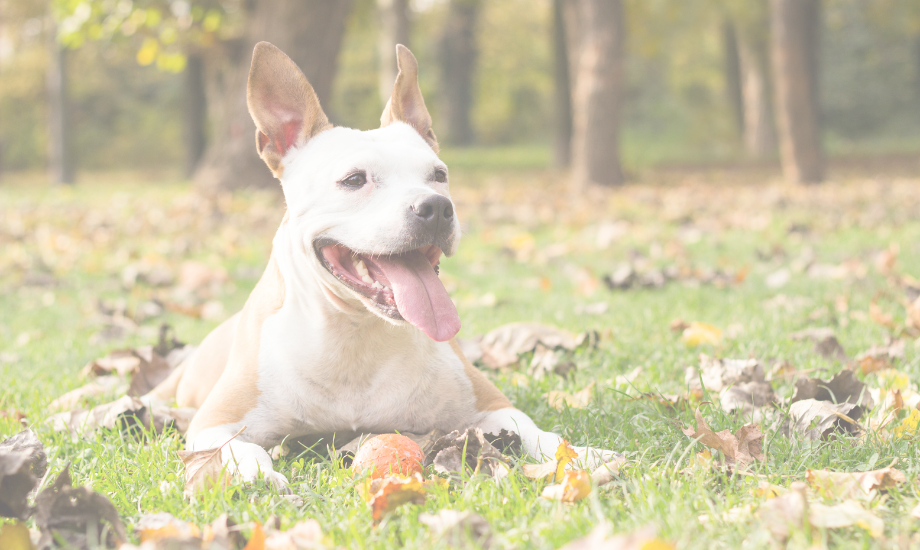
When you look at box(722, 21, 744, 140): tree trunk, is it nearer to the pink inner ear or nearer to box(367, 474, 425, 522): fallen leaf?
the pink inner ear

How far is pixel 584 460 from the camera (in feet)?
7.82

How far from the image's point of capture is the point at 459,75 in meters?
35.9

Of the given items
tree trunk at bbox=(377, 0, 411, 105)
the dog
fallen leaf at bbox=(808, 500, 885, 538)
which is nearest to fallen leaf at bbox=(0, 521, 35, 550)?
the dog

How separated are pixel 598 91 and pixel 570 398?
970 centimetres

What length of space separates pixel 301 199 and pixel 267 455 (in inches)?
35.1

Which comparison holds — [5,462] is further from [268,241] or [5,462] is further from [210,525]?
[268,241]

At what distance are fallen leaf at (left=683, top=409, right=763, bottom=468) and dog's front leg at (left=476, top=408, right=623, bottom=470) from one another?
0.27m

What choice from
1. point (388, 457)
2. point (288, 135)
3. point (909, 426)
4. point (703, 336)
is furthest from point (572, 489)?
point (703, 336)

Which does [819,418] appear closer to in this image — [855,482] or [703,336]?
[855,482]

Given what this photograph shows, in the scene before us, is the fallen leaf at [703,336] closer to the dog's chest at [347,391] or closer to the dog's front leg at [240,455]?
Result: the dog's chest at [347,391]

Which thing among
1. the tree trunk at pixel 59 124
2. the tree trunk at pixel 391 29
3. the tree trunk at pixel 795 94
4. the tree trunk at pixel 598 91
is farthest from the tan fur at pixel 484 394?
the tree trunk at pixel 59 124

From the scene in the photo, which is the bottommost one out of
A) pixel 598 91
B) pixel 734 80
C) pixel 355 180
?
pixel 355 180

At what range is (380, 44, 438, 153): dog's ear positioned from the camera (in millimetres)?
3178

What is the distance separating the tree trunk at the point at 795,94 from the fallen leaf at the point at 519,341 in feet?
30.7
